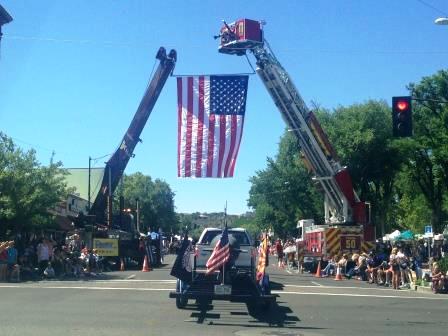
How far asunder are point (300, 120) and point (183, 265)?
17.0m

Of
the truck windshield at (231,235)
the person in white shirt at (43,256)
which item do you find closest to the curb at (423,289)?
the truck windshield at (231,235)

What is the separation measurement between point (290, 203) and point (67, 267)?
3495 centimetres

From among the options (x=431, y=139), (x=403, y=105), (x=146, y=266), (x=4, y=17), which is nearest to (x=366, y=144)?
(x=431, y=139)

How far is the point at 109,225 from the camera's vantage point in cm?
3538

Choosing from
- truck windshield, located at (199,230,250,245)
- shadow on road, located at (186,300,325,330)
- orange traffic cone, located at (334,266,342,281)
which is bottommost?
shadow on road, located at (186,300,325,330)

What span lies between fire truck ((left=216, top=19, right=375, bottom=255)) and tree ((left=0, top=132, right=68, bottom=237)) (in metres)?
9.67

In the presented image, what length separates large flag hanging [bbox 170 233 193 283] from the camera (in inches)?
590

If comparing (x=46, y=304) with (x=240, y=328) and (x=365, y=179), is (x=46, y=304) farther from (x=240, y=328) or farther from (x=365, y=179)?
(x=365, y=179)

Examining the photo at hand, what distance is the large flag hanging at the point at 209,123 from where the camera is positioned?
21.2 metres

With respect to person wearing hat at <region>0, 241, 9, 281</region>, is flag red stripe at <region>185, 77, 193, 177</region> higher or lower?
higher

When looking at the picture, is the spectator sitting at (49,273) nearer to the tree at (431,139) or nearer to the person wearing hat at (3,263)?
the person wearing hat at (3,263)

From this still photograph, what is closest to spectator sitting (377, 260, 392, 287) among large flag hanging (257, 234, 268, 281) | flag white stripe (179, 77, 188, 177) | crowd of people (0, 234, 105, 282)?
flag white stripe (179, 77, 188, 177)

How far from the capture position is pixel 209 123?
71.7 feet

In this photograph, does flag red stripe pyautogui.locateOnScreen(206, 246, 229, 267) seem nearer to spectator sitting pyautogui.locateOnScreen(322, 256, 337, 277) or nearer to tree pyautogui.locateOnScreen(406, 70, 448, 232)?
spectator sitting pyautogui.locateOnScreen(322, 256, 337, 277)
